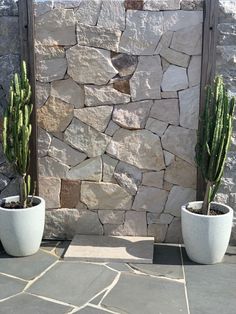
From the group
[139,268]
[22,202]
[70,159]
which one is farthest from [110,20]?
[139,268]

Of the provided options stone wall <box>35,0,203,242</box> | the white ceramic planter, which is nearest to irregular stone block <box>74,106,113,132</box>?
stone wall <box>35,0,203,242</box>

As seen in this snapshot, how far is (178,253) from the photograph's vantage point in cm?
350

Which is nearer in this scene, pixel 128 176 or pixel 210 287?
pixel 210 287

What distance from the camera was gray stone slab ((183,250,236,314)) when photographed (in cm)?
271

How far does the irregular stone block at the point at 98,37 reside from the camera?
3426mm

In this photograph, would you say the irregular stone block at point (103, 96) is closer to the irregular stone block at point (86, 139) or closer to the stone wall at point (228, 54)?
the irregular stone block at point (86, 139)

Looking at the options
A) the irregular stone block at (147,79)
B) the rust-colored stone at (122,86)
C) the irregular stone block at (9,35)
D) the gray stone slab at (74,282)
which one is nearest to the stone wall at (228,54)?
the irregular stone block at (147,79)

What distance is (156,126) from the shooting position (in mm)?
3527

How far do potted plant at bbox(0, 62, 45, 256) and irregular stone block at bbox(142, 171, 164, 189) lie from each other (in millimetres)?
873

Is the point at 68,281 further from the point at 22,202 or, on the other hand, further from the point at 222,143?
the point at 222,143

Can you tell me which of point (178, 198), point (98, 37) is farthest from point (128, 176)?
point (98, 37)

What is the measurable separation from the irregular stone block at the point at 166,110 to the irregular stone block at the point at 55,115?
2.26ft

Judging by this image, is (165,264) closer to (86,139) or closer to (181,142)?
(181,142)

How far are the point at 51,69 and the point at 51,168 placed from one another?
32.8 inches
